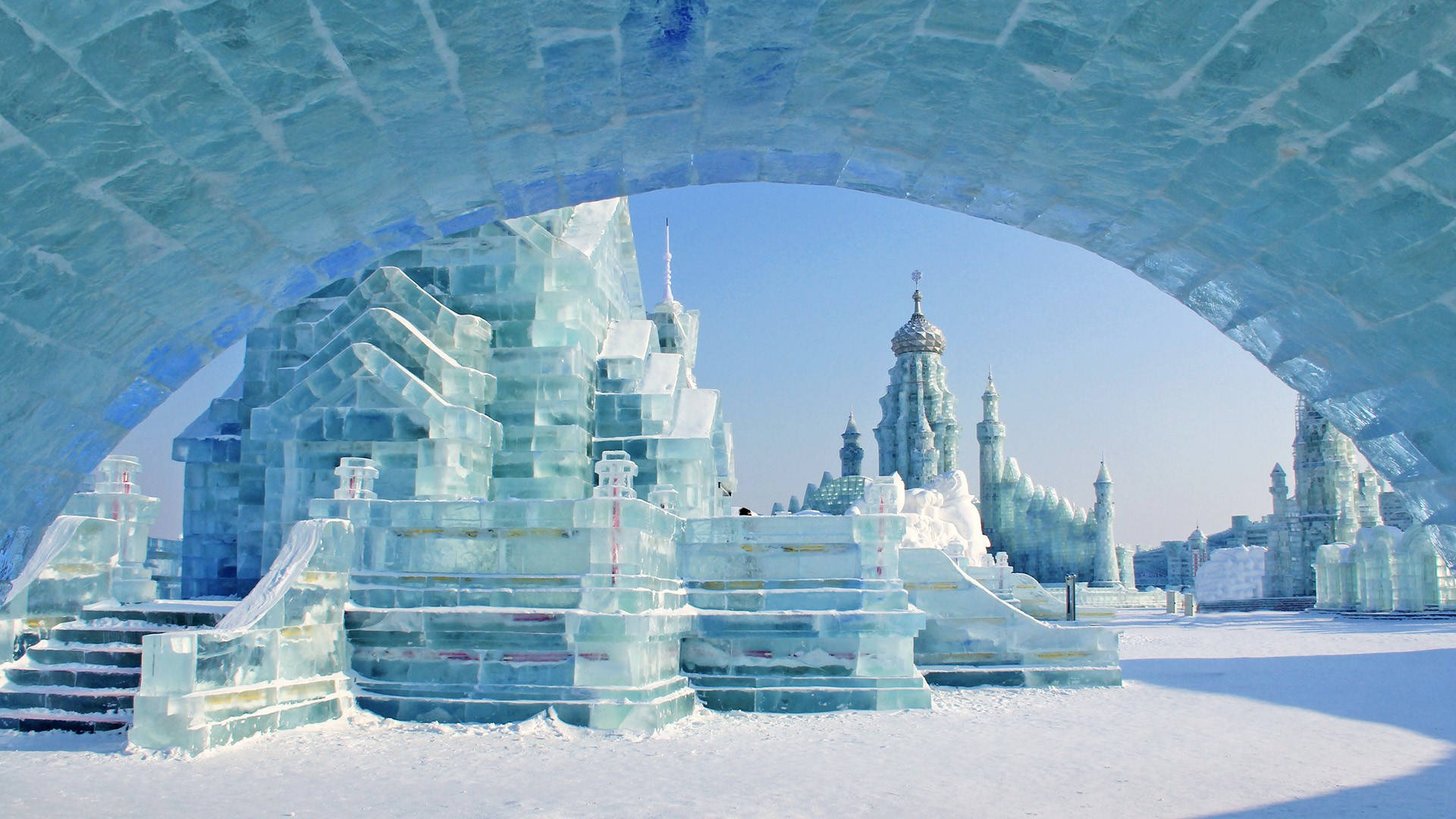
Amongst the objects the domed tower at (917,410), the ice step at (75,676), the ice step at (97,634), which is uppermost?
the domed tower at (917,410)

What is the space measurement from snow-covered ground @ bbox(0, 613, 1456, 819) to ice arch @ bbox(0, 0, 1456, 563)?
16.1 feet

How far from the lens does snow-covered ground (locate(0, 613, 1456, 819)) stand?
8.57 meters

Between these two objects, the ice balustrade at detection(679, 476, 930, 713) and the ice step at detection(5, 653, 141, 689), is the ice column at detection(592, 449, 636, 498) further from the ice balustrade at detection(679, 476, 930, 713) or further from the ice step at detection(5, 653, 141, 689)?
the ice step at detection(5, 653, 141, 689)

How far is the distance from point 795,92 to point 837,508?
5533 cm

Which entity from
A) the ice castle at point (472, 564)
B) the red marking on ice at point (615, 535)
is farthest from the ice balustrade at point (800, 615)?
the red marking on ice at point (615, 535)

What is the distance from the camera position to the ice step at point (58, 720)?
11.7 meters

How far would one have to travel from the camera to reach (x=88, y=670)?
40.1 feet

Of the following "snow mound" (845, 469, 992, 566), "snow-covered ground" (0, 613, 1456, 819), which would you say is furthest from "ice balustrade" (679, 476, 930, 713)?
"snow mound" (845, 469, 992, 566)

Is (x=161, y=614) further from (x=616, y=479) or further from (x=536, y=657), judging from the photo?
(x=616, y=479)

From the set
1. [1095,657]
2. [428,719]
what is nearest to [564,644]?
[428,719]

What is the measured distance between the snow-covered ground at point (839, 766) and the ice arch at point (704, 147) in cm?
491

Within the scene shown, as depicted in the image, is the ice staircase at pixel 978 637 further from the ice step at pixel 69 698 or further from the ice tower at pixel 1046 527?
the ice tower at pixel 1046 527

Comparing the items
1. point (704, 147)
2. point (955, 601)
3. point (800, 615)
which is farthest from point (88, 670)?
point (955, 601)

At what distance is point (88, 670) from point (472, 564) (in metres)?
4.27
